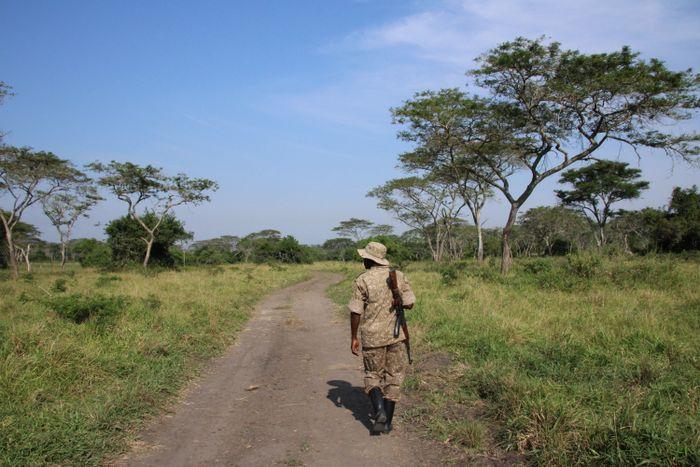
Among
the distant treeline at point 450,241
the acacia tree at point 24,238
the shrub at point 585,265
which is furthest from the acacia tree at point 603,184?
the acacia tree at point 24,238

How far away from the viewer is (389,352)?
435cm

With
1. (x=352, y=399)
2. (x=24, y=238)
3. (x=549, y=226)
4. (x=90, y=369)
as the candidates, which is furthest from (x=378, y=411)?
(x=24, y=238)

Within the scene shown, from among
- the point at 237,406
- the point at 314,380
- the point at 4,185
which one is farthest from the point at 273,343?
the point at 4,185

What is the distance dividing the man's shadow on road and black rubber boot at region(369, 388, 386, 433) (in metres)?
0.16

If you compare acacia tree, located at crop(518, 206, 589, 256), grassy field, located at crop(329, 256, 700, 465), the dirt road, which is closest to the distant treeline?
acacia tree, located at crop(518, 206, 589, 256)

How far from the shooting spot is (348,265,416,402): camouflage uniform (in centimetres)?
430

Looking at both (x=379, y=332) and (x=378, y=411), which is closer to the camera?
(x=378, y=411)

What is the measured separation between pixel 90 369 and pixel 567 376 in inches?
212

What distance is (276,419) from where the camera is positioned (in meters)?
4.40

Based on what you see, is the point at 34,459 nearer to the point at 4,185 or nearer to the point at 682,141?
the point at 682,141

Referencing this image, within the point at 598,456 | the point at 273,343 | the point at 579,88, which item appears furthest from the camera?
the point at 579,88

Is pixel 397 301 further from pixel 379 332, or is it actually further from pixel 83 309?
pixel 83 309

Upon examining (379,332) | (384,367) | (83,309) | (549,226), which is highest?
(549,226)

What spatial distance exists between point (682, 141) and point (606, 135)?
2.29 metres
